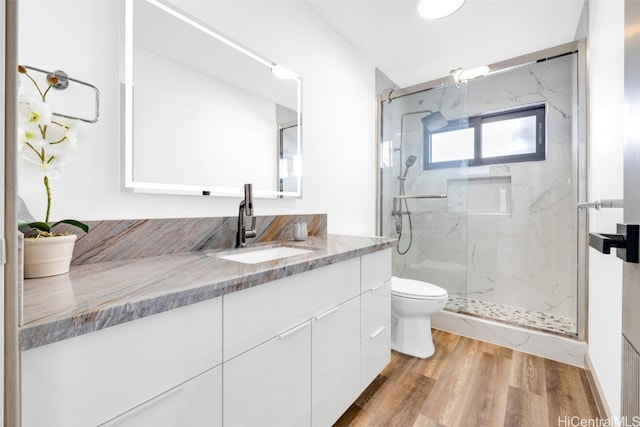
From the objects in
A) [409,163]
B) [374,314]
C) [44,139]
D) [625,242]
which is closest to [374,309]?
[374,314]

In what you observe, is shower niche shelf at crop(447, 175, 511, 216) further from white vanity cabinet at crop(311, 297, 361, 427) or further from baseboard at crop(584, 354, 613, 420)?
white vanity cabinet at crop(311, 297, 361, 427)

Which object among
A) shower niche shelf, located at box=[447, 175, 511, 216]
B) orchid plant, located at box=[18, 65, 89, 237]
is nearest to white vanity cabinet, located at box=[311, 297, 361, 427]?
orchid plant, located at box=[18, 65, 89, 237]

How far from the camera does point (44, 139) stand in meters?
0.75

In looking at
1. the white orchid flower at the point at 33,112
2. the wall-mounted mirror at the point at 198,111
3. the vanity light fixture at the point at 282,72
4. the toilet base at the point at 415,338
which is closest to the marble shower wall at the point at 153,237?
the wall-mounted mirror at the point at 198,111

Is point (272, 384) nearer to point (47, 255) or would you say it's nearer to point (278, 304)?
point (278, 304)

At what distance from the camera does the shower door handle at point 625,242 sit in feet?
1.59

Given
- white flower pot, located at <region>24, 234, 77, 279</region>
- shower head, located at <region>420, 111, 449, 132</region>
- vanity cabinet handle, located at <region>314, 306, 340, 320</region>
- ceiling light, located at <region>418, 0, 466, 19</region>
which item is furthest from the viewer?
shower head, located at <region>420, 111, 449, 132</region>

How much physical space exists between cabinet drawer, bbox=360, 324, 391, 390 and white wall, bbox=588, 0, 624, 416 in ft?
3.30

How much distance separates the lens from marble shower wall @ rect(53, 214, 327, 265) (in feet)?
3.16

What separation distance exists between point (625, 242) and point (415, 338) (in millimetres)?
1728

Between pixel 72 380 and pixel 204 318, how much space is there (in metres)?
0.27

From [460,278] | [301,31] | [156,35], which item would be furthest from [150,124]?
[460,278]

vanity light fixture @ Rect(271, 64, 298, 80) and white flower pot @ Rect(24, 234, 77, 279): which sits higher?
vanity light fixture @ Rect(271, 64, 298, 80)

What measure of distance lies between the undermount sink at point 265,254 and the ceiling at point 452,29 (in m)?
1.72
